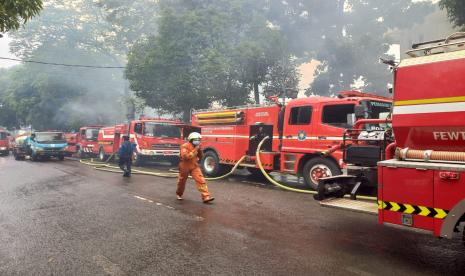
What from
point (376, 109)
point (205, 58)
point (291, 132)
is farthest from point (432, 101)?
point (205, 58)

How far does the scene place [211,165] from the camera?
1380cm

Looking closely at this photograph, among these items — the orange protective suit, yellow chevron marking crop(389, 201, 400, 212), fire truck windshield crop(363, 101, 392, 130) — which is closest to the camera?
yellow chevron marking crop(389, 201, 400, 212)

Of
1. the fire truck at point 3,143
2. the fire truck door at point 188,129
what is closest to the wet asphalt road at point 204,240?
the fire truck door at point 188,129

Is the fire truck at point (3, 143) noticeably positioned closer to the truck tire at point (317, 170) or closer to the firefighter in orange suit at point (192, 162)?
the firefighter in orange suit at point (192, 162)

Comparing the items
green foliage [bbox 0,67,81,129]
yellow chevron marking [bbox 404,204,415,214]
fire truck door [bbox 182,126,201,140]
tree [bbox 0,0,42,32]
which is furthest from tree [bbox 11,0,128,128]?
yellow chevron marking [bbox 404,204,415,214]

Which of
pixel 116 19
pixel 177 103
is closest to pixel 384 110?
pixel 177 103

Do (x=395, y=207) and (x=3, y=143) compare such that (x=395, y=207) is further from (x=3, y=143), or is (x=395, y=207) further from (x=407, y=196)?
(x=3, y=143)

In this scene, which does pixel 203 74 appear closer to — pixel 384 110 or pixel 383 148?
pixel 384 110

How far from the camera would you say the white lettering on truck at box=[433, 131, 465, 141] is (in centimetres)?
408

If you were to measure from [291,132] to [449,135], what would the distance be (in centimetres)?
642

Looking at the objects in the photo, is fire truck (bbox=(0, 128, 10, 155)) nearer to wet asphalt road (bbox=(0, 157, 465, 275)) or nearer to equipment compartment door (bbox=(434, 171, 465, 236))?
wet asphalt road (bbox=(0, 157, 465, 275))

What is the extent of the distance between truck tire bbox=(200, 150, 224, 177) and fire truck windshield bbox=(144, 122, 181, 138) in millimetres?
5405

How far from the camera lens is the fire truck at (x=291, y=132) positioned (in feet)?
30.8

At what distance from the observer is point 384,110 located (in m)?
9.46
